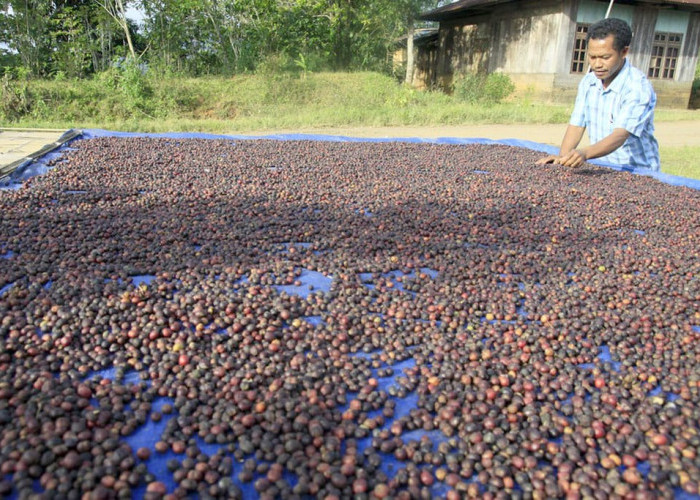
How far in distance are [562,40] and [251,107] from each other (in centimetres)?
808

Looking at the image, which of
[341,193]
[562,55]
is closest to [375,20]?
[562,55]

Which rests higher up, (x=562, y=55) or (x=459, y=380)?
(x=562, y=55)

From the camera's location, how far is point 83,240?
9.48 feet

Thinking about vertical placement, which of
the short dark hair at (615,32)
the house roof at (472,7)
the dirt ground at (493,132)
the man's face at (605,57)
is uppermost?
the house roof at (472,7)

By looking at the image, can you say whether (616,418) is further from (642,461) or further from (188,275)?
(188,275)

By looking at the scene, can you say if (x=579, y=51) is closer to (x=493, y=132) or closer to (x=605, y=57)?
(x=493, y=132)

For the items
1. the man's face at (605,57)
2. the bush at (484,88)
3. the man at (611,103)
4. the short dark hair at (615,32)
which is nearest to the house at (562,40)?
the bush at (484,88)

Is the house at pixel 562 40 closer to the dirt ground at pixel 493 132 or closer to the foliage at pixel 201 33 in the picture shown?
the foliage at pixel 201 33

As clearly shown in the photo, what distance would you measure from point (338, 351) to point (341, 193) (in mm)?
2209

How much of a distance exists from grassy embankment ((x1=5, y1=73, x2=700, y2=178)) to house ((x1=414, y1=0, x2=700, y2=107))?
5.17 feet

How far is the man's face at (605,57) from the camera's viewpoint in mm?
3918

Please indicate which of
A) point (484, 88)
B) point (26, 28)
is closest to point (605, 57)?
point (484, 88)

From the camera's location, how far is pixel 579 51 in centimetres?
1340

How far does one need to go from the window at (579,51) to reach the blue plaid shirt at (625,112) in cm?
960
